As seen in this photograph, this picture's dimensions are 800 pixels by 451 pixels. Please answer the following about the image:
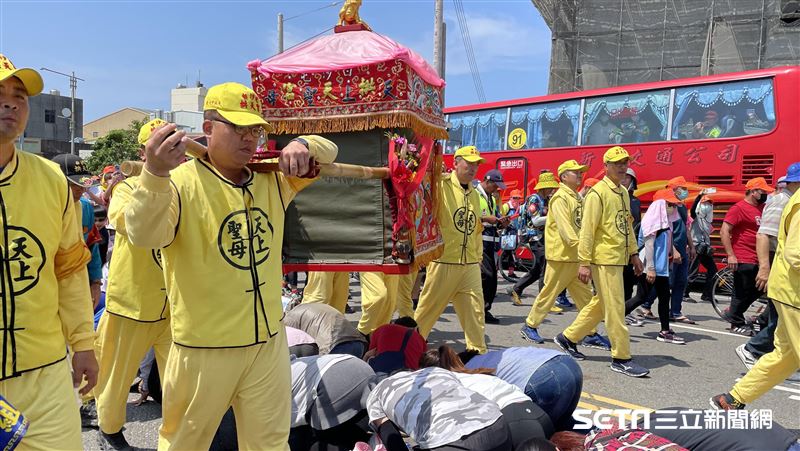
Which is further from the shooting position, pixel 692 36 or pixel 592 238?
pixel 692 36

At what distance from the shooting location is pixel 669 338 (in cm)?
660

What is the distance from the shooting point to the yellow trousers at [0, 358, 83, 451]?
6.23 ft

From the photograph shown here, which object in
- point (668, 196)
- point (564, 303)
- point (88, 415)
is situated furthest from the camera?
point (564, 303)

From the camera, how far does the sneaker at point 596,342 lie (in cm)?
618

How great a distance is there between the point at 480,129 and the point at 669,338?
7.68m

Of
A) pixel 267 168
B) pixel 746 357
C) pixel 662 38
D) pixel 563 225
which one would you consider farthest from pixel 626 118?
pixel 662 38

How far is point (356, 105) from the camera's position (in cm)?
346

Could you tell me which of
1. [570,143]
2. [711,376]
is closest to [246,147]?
[711,376]

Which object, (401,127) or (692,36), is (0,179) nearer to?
(401,127)

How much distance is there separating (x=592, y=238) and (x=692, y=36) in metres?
17.7

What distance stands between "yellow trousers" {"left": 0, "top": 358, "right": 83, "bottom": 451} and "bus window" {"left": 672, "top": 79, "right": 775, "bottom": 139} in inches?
409

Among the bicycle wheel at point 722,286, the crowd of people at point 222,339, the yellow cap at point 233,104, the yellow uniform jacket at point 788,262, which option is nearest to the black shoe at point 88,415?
the crowd of people at point 222,339

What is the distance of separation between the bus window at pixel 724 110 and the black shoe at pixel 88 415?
32.5ft

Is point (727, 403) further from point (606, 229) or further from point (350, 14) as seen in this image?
point (350, 14)
